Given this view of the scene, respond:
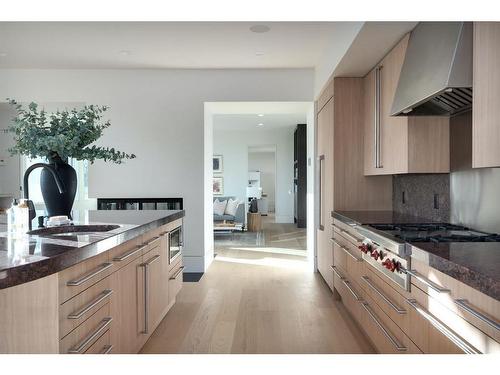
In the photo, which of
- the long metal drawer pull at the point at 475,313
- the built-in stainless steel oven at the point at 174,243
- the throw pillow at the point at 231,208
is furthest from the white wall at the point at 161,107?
the long metal drawer pull at the point at 475,313

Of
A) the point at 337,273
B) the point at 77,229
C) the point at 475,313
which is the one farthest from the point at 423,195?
the point at 77,229

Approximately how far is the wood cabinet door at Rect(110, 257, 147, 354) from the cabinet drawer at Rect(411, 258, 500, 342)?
1.48 metres

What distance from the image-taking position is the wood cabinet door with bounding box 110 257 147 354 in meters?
2.22

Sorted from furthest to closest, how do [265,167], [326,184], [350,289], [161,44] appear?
[265,167] < [326,184] < [161,44] < [350,289]

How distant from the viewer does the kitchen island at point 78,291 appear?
148 centimetres

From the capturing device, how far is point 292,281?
4973 millimetres

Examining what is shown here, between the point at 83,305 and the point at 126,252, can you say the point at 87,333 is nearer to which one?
the point at 83,305

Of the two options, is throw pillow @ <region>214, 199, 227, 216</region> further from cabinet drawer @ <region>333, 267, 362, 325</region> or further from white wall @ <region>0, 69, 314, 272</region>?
cabinet drawer @ <region>333, 267, 362, 325</region>

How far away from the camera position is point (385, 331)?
2395mm

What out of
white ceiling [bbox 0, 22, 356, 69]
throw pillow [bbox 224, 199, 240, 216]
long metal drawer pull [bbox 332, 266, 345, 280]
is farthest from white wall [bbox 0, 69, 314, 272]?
throw pillow [bbox 224, 199, 240, 216]

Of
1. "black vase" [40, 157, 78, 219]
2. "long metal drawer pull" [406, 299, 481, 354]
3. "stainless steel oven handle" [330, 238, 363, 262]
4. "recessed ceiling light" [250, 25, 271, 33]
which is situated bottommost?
"long metal drawer pull" [406, 299, 481, 354]

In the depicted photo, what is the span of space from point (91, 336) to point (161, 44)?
3437 mm

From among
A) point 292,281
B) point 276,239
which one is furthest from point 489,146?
point 276,239
